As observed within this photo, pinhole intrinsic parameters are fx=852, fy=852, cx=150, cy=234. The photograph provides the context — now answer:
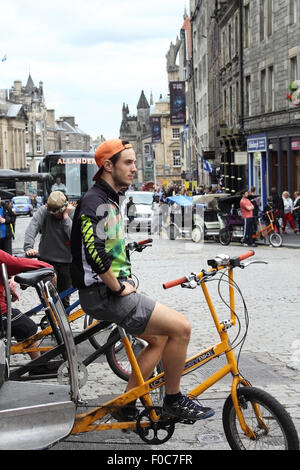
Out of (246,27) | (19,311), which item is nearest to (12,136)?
(246,27)

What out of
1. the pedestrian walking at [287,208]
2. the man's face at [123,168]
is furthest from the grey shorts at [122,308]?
the pedestrian walking at [287,208]

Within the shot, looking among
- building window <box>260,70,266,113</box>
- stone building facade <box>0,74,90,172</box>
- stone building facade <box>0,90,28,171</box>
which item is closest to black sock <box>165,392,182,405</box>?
building window <box>260,70,266,113</box>

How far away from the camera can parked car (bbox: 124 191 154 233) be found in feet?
125

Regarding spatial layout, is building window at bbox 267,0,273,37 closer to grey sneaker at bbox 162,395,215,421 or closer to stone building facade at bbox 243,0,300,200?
stone building facade at bbox 243,0,300,200

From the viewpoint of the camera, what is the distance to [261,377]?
757cm

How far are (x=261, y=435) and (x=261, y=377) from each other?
8.73ft

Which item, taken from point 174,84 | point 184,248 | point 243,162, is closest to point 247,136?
point 243,162

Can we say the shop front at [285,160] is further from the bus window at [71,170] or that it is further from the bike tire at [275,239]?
the bike tire at [275,239]

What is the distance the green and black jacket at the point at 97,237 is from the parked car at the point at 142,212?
31.1m

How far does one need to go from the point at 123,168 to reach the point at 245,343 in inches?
179

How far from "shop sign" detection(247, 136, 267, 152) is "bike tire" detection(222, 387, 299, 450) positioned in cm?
3459

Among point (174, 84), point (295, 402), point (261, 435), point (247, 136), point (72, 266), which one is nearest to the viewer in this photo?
point (261, 435)

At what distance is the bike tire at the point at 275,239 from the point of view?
85.1 feet
